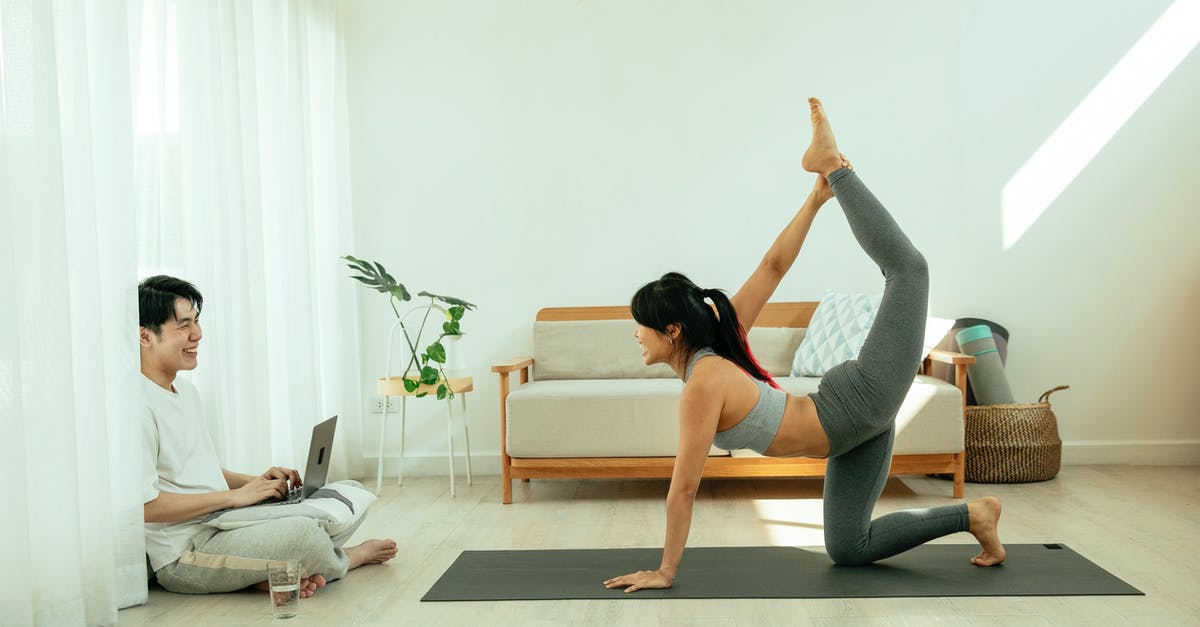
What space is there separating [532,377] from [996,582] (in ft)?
8.30

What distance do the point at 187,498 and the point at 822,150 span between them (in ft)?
6.39

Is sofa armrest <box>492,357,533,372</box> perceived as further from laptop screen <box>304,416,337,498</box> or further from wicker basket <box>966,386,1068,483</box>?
wicker basket <box>966,386,1068,483</box>

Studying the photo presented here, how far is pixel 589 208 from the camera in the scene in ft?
16.4

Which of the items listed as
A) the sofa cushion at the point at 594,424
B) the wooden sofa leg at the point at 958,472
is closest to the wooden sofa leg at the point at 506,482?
the sofa cushion at the point at 594,424

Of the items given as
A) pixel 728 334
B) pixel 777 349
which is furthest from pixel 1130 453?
pixel 728 334

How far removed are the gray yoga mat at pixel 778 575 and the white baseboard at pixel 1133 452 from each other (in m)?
1.86

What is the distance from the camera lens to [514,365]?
4363 millimetres

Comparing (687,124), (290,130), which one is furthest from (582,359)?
(290,130)

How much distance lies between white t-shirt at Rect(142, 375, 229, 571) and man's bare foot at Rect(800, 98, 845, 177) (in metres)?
1.86

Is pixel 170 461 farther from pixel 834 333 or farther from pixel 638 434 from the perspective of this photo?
pixel 834 333

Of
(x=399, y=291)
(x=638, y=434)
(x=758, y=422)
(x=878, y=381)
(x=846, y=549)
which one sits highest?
(x=399, y=291)

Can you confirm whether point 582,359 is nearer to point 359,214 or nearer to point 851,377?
→ point 359,214

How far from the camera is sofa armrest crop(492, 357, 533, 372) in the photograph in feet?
13.9

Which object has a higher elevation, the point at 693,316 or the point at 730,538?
the point at 693,316
